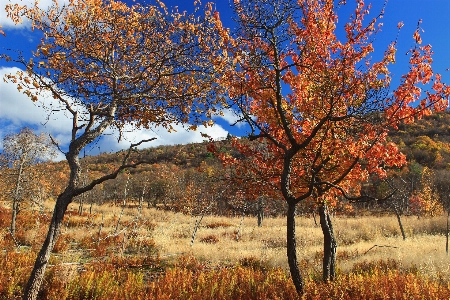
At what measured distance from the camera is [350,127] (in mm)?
6445

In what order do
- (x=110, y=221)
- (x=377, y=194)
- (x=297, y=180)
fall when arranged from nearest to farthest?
(x=297, y=180), (x=110, y=221), (x=377, y=194)

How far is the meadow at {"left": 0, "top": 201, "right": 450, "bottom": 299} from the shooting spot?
251 inches

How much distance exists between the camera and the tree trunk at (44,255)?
211 inches

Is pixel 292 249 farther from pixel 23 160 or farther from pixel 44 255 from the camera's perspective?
pixel 23 160

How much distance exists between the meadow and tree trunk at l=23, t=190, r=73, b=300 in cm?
108

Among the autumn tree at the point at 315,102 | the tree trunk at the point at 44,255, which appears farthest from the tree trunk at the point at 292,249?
the tree trunk at the point at 44,255

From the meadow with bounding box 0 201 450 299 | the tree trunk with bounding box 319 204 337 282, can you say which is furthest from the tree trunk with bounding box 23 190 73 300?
the tree trunk with bounding box 319 204 337 282

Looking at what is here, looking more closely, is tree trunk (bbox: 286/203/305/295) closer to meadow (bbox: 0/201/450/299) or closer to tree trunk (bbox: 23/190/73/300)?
meadow (bbox: 0/201/450/299)

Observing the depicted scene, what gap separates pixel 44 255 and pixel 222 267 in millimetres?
6966

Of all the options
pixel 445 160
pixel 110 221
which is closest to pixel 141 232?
pixel 110 221

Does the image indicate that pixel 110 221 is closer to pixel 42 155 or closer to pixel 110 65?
pixel 42 155

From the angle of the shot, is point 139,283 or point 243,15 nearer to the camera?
point 243,15

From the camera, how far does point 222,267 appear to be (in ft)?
37.1

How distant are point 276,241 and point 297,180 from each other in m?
12.3
